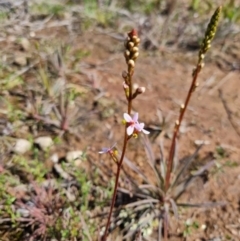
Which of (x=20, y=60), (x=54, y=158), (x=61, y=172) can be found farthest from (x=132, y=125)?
(x=20, y=60)

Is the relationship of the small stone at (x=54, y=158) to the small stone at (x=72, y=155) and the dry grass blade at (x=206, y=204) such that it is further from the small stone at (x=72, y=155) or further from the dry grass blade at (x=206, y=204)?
the dry grass blade at (x=206, y=204)

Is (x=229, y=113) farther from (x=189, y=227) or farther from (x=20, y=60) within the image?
(x=20, y=60)

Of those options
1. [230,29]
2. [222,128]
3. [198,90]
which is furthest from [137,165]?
[230,29]

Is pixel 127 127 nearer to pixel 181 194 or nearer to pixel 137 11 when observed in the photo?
pixel 181 194

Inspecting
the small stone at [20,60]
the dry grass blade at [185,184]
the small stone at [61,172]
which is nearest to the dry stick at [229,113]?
the dry grass blade at [185,184]

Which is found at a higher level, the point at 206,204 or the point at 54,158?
the point at 206,204
